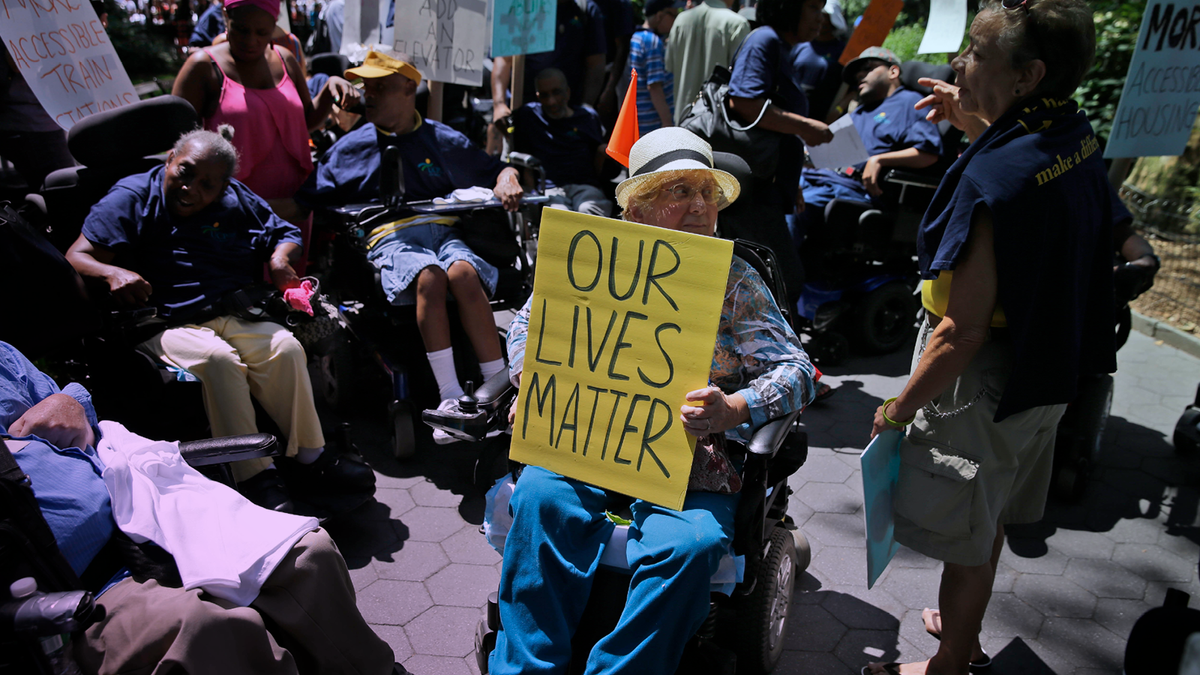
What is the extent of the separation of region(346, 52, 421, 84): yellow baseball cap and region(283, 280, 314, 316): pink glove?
1191 millimetres

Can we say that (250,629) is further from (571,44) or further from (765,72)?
(571,44)

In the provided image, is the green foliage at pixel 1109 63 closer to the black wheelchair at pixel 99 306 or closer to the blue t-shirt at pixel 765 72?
the blue t-shirt at pixel 765 72

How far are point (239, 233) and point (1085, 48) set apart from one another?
3.17 m

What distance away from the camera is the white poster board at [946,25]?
504 cm

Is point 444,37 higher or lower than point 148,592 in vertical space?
higher

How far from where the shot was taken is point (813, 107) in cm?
589

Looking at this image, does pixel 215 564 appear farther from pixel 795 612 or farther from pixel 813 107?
pixel 813 107

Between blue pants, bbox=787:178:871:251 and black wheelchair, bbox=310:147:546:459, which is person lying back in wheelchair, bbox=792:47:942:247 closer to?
blue pants, bbox=787:178:871:251

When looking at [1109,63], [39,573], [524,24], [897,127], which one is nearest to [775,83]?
[897,127]

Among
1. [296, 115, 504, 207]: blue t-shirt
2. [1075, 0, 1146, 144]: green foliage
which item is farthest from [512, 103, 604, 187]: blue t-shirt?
[1075, 0, 1146, 144]: green foliage

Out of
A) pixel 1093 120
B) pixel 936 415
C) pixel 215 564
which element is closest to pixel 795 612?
pixel 936 415

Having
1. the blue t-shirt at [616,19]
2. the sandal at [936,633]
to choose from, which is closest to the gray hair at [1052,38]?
the sandal at [936,633]

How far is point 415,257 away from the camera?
377cm

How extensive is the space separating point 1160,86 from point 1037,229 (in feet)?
9.34
